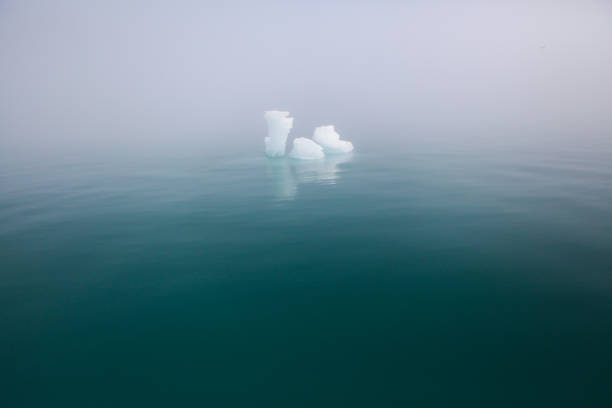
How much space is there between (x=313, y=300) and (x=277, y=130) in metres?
27.4

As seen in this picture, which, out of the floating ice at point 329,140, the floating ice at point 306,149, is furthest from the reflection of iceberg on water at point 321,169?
the floating ice at point 329,140

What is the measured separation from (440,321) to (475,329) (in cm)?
86

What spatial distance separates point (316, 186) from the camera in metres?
24.7

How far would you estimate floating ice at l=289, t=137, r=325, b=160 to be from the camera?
35156 mm

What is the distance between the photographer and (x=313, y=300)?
10.5 meters

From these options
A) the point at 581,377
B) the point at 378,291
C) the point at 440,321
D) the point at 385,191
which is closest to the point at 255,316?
the point at 378,291

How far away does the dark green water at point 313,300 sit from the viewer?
7.42m

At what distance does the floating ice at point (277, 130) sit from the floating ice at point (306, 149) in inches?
68.9

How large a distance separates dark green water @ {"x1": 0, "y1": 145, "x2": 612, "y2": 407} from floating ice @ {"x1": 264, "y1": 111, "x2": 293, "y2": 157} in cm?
1463

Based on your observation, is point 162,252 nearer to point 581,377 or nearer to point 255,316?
point 255,316

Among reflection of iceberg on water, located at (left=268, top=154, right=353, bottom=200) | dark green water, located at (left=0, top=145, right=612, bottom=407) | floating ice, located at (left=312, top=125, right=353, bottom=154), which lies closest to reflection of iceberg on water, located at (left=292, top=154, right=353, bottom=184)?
reflection of iceberg on water, located at (left=268, top=154, right=353, bottom=200)

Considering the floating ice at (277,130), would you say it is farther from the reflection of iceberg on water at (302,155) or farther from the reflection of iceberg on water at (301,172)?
the reflection of iceberg on water at (301,172)

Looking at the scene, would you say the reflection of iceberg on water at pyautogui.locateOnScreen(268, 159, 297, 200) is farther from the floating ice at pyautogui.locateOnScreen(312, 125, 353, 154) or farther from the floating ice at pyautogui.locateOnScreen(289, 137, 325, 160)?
the floating ice at pyautogui.locateOnScreen(312, 125, 353, 154)

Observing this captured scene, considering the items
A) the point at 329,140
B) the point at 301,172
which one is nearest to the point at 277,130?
the point at 329,140
